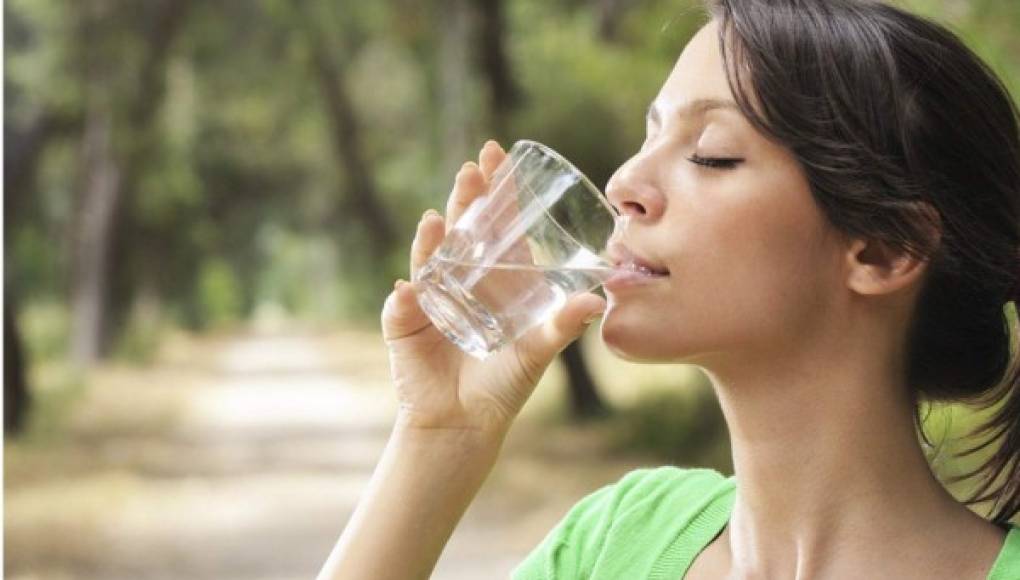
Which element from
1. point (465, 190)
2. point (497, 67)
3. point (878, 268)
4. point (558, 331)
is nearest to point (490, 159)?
point (465, 190)

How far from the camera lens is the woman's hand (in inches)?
38.8

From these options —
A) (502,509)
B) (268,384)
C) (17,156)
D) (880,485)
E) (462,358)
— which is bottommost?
(502,509)

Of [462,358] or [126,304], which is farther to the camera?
[126,304]

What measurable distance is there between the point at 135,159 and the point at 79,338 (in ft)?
1.42

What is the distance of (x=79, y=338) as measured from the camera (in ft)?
11.3

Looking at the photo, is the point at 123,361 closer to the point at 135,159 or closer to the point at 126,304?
the point at 126,304

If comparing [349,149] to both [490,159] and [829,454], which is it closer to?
[490,159]

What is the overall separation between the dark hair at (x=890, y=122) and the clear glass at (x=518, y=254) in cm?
12

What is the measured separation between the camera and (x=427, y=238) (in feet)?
3.18

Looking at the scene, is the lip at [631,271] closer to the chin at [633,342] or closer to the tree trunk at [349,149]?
the chin at [633,342]

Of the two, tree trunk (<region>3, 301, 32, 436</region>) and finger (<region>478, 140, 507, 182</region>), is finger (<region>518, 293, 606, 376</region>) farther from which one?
tree trunk (<region>3, 301, 32, 436</region>)

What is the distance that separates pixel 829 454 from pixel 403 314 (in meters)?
0.29

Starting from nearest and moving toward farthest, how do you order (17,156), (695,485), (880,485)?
(880,485)
(695,485)
(17,156)

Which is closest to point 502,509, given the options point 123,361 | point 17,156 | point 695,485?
point 123,361
